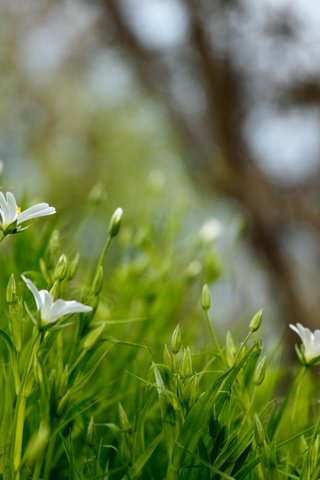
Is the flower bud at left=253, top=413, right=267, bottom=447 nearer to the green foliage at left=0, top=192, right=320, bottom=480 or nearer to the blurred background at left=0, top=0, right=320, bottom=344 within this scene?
the green foliage at left=0, top=192, right=320, bottom=480

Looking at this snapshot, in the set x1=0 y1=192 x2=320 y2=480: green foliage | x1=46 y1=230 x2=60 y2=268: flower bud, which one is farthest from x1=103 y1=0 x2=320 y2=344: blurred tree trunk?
x1=46 y1=230 x2=60 y2=268: flower bud

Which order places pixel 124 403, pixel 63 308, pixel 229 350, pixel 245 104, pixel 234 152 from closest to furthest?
1. pixel 63 308
2. pixel 229 350
3. pixel 124 403
4. pixel 234 152
5. pixel 245 104

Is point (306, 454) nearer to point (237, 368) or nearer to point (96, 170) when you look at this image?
point (237, 368)

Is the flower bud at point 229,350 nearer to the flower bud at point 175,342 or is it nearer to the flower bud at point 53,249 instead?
the flower bud at point 175,342

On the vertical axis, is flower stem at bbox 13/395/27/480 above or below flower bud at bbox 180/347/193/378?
above

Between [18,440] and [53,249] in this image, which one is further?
[53,249]

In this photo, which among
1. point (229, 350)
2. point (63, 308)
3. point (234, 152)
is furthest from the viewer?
point (234, 152)

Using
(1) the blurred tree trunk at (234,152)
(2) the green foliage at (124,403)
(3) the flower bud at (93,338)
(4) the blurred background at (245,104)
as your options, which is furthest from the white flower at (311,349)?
(1) the blurred tree trunk at (234,152)

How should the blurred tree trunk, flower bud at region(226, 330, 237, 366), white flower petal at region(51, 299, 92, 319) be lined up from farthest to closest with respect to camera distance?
the blurred tree trunk < flower bud at region(226, 330, 237, 366) < white flower petal at region(51, 299, 92, 319)

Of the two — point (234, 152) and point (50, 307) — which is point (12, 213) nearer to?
point (50, 307)

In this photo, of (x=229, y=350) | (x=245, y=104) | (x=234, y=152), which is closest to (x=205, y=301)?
(x=229, y=350)

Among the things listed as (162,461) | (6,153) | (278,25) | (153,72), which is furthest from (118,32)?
(162,461)
